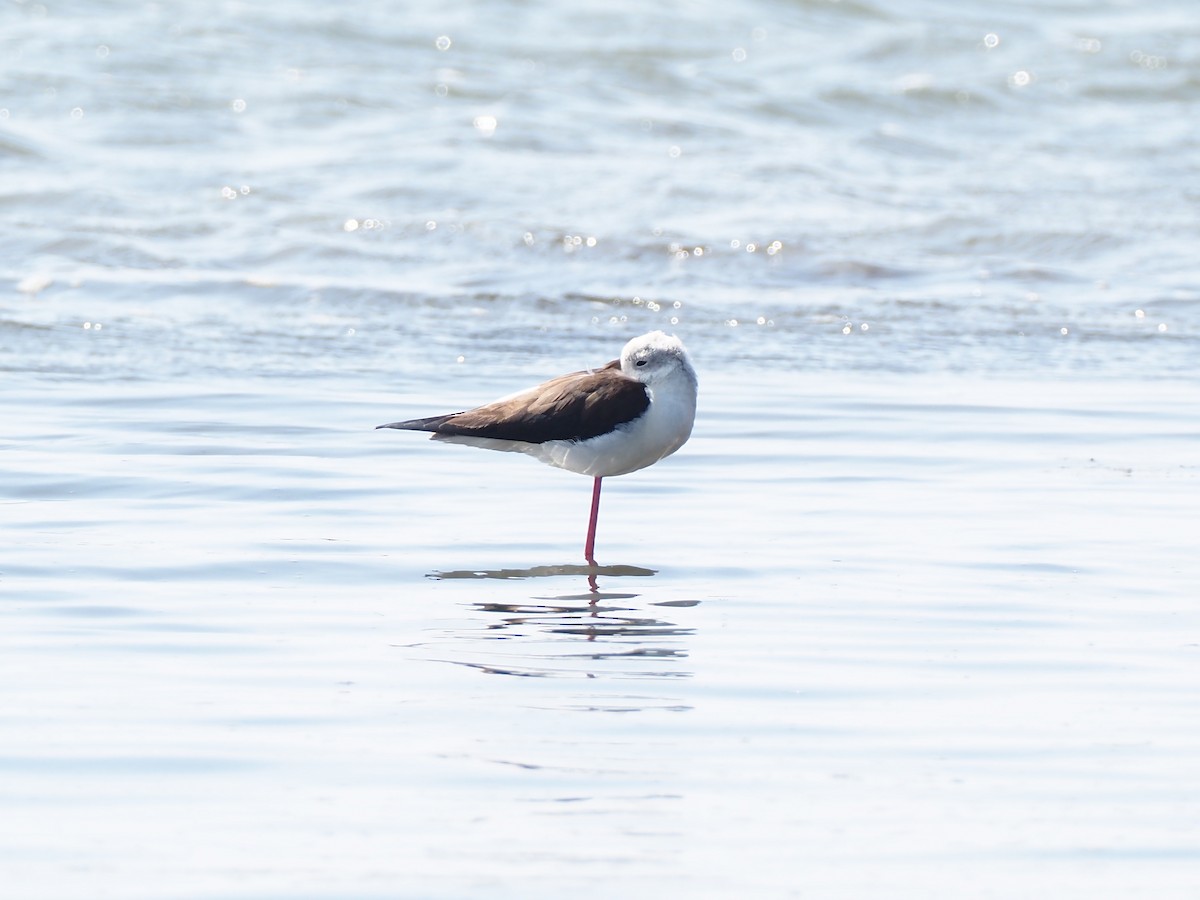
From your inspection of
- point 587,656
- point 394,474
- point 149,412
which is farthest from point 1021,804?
point 149,412

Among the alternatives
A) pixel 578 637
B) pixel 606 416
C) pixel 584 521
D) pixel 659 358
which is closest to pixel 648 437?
pixel 606 416

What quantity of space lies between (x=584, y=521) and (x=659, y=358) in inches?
35.3

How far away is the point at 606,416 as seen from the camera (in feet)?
20.2

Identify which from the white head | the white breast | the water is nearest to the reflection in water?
the water

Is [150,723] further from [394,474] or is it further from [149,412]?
[149,412]

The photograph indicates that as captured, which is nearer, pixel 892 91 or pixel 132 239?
pixel 132 239

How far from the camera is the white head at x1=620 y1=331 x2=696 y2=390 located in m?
6.14

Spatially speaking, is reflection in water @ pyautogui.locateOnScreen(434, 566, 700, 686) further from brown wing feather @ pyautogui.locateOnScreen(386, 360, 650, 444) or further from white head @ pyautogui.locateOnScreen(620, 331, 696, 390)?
white head @ pyautogui.locateOnScreen(620, 331, 696, 390)

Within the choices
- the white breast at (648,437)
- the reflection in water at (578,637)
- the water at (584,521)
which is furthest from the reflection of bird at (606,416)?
the reflection in water at (578,637)

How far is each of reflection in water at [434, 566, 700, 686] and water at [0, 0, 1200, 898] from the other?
0.02 m

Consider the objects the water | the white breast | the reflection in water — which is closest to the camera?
the water

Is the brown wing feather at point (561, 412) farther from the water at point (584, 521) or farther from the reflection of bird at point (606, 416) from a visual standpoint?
the water at point (584, 521)

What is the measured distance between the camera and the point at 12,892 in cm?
339

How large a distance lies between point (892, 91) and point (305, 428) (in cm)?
1394
